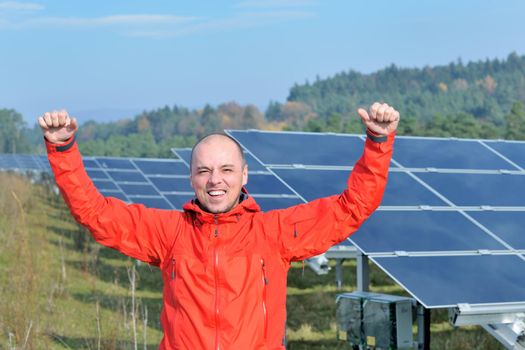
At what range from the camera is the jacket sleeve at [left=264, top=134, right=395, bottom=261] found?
4012 millimetres

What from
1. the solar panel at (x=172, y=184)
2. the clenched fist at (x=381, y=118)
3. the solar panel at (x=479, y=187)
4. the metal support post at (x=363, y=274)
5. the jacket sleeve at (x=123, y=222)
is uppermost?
the clenched fist at (x=381, y=118)

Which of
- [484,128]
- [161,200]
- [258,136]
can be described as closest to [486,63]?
[484,128]

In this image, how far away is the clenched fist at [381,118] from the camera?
12.6 feet

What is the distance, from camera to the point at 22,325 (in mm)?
8594

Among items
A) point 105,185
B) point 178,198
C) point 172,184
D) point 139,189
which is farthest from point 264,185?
point 105,185

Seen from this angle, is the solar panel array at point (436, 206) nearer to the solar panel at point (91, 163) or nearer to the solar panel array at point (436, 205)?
the solar panel array at point (436, 205)

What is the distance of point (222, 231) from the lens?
13.3 feet

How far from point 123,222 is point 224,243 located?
451mm

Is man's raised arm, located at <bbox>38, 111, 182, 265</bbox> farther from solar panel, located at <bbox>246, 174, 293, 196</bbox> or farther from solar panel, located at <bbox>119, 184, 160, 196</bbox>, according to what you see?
solar panel, located at <bbox>119, 184, 160, 196</bbox>

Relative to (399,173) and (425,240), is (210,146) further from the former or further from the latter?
(399,173)

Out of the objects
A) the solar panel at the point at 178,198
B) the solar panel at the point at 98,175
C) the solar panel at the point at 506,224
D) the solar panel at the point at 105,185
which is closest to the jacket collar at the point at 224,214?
the solar panel at the point at 506,224

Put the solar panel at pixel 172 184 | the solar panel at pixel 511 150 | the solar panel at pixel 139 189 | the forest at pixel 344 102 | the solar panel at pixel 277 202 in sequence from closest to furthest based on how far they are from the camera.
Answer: the solar panel at pixel 511 150, the solar panel at pixel 277 202, the solar panel at pixel 172 184, the solar panel at pixel 139 189, the forest at pixel 344 102

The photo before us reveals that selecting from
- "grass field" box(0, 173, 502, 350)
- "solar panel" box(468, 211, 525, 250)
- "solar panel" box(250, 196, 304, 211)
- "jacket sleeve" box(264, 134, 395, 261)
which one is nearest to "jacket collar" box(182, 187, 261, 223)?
"jacket sleeve" box(264, 134, 395, 261)

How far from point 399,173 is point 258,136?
216cm
